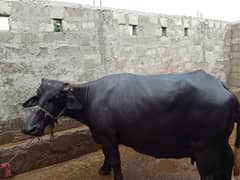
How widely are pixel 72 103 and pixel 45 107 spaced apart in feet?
0.82

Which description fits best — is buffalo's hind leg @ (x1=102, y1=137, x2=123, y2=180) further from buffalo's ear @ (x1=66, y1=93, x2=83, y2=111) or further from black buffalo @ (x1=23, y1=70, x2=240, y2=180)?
buffalo's ear @ (x1=66, y1=93, x2=83, y2=111)

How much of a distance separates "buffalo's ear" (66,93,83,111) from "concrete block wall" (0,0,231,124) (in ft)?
3.14

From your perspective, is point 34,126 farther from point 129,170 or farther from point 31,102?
point 129,170

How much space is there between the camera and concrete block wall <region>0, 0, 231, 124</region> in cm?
279

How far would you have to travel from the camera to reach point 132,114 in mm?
1964

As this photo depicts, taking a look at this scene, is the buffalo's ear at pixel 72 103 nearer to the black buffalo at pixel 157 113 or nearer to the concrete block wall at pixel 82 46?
the black buffalo at pixel 157 113

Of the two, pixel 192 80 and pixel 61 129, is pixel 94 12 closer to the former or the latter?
pixel 61 129

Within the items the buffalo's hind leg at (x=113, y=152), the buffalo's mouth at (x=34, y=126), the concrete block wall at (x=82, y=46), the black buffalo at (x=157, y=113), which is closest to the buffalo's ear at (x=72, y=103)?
the black buffalo at (x=157, y=113)

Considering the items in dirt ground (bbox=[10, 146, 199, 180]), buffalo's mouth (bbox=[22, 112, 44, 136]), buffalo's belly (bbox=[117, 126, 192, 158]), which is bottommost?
dirt ground (bbox=[10, 146, 199, 180])

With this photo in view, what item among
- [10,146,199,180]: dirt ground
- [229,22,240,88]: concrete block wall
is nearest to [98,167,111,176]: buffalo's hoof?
[10,146,199,180]: dirt ground

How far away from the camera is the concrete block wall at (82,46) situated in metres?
2.79

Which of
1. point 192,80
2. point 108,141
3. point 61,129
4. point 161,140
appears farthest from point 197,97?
point 61,129

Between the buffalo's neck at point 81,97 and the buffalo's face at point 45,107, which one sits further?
the buffalo's neck at point 81,97

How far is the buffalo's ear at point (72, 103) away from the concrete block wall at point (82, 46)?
37.7 inches
